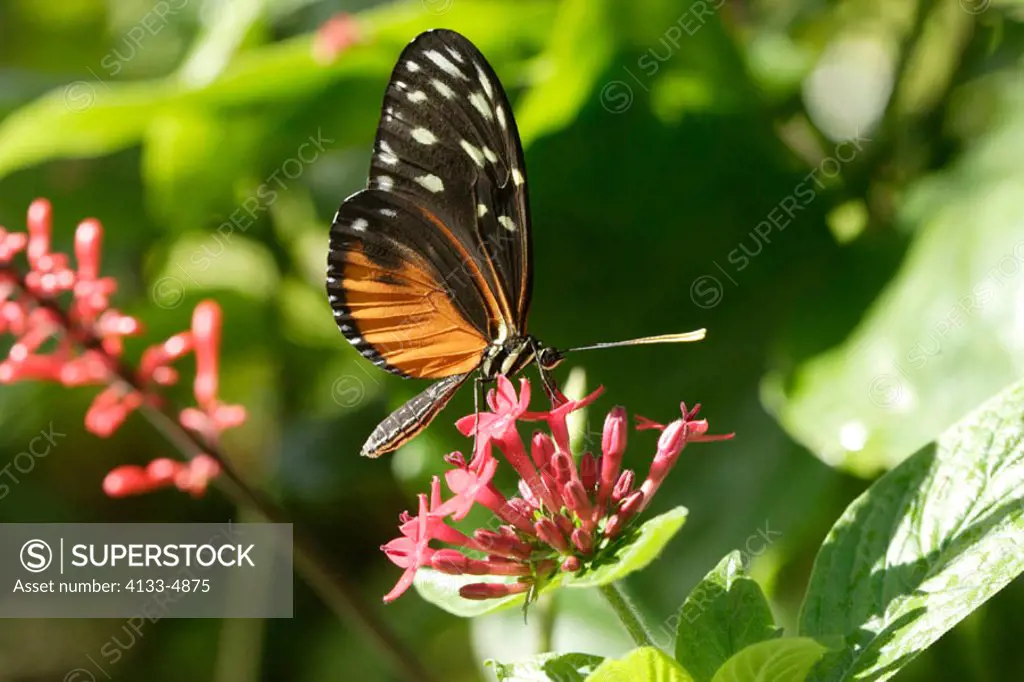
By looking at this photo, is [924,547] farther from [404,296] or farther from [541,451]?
[404,296]

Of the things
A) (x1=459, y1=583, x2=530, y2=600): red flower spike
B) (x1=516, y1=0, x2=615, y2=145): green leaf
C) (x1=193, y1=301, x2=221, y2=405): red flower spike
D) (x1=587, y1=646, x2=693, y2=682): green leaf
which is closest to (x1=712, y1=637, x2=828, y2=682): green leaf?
(x1=587, y1=646, x2=693, y2=682): green leaf

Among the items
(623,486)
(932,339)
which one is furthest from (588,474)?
(932,339)

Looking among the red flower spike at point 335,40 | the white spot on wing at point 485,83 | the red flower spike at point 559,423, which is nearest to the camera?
the red flower spike at point 559,423

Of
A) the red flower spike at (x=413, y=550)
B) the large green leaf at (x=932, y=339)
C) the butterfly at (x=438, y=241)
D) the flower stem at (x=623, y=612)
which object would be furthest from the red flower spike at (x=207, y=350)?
the large green leaf at (x=932, y=339)

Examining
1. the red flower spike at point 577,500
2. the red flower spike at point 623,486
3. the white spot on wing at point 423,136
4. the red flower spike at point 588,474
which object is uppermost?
the white spot on wing at point 423,136

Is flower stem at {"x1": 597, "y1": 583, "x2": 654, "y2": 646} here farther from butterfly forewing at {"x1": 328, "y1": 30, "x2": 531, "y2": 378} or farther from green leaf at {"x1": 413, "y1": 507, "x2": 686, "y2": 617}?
butterfly forewing at {"x1": 328, "y1": 30, "x2": 531, "y2": 378}

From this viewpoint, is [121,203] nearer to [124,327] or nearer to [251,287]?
[251,287]

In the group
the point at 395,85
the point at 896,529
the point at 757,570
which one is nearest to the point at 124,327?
the point at 395,85

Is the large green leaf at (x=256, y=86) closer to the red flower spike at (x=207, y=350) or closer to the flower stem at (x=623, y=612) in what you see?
the red flower spike at (x=207, y=350)
